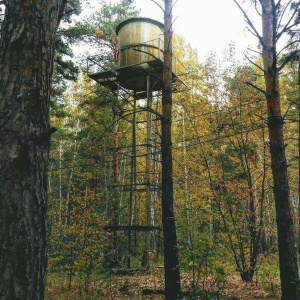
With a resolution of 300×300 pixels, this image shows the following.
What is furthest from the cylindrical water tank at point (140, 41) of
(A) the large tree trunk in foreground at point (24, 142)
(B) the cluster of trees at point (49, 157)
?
(A) the large tree trunk in foreground at point (24, 142)

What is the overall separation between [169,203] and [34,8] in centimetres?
578

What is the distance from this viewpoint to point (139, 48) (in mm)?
10922

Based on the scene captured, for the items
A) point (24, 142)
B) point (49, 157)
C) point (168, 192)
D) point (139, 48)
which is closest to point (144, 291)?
point (168, 192)

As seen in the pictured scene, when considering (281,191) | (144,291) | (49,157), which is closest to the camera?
(49,157)

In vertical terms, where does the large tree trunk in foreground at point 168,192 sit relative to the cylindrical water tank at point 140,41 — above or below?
below

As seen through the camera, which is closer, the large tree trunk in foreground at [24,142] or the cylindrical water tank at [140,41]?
the large tree trunk in foreground at [24,142]

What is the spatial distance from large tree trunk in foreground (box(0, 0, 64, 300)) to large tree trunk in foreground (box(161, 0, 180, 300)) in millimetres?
4909

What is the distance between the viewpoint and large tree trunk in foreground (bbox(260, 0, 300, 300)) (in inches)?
190

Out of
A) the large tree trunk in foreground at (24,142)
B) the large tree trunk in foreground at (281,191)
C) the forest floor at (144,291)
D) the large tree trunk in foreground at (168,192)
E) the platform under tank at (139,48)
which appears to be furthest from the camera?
the platform under tank at (139,48)

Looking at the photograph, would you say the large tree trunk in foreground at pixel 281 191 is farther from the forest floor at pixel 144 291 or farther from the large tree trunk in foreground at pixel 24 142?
the large tree trunk in foreground at pixel 24 142

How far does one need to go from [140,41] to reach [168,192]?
582 cm

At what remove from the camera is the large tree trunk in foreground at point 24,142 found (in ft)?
5.73

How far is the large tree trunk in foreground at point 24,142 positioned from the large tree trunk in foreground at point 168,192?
491 cm

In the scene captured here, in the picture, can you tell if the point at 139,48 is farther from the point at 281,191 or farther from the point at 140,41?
the point at 281,191
